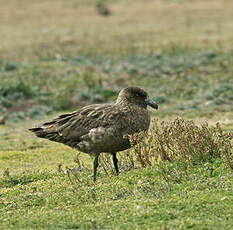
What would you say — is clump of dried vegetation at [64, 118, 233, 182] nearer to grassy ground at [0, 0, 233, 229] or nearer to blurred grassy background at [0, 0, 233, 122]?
grassy ground at [0, 0, 233, 229]

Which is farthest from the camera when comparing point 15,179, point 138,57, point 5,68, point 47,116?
point 138,57

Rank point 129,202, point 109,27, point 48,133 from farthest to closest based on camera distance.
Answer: point 109,27 → point 48,133 → point 129,202

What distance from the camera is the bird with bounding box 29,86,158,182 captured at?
33.5ft

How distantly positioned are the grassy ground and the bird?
23.7 inches

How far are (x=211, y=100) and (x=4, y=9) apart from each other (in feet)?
112

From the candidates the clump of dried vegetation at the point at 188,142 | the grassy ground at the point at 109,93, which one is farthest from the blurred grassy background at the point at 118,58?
the clump of dried vegetation at the point at 188,142

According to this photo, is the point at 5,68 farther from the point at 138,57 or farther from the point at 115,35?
the point at 115,35

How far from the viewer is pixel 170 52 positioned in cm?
3016

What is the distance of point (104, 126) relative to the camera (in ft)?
33.7

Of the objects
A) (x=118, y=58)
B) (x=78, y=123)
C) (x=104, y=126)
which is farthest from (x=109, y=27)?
(x=104, y=126)

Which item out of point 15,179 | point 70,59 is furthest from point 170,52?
point 15,179

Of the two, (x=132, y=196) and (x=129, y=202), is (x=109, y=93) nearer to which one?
(x=132, y=196)

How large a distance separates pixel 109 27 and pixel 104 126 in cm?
3189

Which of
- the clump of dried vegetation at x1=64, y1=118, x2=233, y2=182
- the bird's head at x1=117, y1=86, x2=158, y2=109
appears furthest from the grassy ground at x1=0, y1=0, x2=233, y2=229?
the bird's head at x1=117, y1=86, x2=158, y2=109
